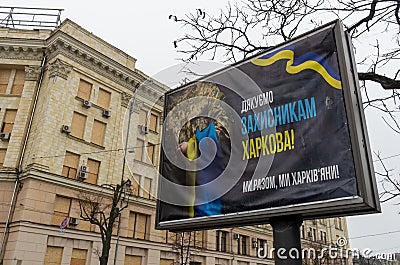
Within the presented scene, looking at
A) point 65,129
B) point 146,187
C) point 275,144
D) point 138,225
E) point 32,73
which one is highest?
point 32,73

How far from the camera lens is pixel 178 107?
18.1ft

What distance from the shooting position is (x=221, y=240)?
27.8 metres

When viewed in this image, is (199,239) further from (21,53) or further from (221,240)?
(21,53)

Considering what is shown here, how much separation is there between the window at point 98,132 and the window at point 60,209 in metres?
4.03

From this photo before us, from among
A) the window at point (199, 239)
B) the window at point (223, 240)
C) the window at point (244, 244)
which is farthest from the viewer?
the window at point (244, 244)

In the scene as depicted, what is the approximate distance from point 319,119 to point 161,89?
299cm

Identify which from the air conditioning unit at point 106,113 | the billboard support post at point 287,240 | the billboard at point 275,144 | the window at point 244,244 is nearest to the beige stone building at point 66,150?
the air conditioning unit at point 106,113

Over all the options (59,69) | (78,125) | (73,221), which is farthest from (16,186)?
(59,69)

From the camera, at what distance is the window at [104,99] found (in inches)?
870

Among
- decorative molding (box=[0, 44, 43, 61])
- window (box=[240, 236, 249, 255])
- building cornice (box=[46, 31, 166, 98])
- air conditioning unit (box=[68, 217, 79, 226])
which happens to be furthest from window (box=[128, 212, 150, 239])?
decorative molding (box=[0, 44, 43, 61])

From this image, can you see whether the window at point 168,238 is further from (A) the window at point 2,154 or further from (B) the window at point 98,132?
(A) the window at point 2,154

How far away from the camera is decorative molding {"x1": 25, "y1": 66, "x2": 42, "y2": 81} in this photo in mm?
20875

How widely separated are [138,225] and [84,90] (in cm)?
909

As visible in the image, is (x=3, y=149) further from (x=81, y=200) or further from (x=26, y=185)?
(x=81, y=200)
